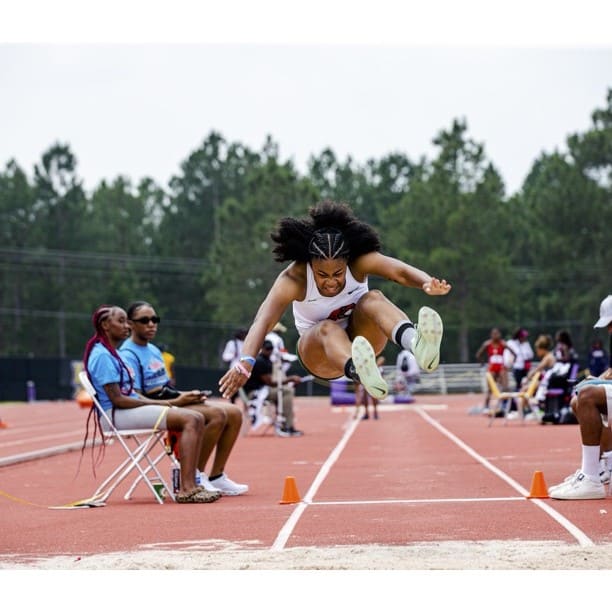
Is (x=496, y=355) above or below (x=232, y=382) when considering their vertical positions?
below

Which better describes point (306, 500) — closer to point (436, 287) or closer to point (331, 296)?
point (331, 296)

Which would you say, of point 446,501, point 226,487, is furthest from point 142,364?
point 446,501

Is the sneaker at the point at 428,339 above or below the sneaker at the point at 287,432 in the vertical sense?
above

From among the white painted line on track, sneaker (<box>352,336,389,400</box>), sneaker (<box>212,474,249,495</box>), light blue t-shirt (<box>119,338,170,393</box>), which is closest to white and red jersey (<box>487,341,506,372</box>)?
the white painted line on track

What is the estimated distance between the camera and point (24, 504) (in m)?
9.66

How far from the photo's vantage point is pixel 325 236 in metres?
7.42

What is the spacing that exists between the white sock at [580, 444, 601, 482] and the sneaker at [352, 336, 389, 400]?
8.27 ft

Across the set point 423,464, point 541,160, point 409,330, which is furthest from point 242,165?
point 409,330

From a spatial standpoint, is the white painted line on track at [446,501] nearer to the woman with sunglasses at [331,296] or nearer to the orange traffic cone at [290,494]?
the orange traffic cone at [290,494]

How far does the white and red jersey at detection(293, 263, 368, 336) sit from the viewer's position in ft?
24.7

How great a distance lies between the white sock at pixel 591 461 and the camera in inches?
344

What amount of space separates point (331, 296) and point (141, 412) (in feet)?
8.15

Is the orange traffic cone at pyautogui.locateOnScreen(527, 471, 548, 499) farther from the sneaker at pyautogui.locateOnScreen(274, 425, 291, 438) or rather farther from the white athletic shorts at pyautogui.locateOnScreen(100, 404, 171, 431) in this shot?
the sneaker at pyautogui.locateOnScreen(274, 425, 291, 438)

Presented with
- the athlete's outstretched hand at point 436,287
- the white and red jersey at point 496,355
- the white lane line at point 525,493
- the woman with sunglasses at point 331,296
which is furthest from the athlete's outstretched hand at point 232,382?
the white and red jersey at point 496,355
